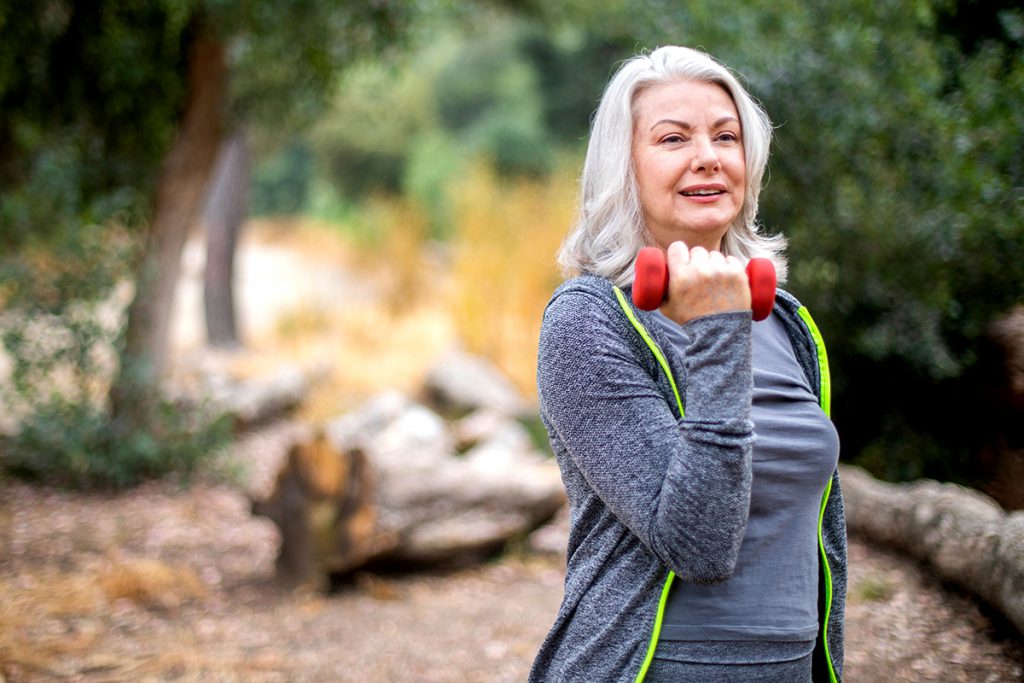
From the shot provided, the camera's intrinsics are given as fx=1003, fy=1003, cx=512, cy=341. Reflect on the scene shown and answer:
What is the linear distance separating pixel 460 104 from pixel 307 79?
65.1ft

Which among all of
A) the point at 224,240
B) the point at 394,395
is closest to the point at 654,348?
the point at 394,395

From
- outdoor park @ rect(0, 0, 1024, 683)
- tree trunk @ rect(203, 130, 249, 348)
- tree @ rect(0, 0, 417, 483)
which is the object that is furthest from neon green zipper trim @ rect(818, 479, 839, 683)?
tree trunk @ rect(203, 130, 249, 348)

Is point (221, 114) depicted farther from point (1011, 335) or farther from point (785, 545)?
point (785, 545)

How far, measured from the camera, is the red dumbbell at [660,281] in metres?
1.46

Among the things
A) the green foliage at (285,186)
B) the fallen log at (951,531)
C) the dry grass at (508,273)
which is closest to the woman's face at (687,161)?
the fallen log at (951,531)

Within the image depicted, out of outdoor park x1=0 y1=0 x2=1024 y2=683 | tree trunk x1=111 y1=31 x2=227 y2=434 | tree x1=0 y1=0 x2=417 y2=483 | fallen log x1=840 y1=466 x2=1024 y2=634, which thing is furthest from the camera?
tree trunk x1=111 y1=31 x2=227 y2=434

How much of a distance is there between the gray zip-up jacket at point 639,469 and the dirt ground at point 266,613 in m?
1.62

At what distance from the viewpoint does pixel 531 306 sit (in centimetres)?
1015

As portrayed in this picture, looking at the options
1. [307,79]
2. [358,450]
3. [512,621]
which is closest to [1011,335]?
[512,621]

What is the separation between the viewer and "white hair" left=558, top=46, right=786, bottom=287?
1.72 m

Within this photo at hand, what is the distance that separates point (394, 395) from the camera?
392 inches

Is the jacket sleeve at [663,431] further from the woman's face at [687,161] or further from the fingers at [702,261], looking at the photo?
the woman's face at [687,161]

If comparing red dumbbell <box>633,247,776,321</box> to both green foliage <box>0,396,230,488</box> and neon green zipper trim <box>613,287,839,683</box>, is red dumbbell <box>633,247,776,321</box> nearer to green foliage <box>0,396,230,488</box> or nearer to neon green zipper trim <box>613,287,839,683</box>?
neon green zipper trim <box>613,287,839,683</box>

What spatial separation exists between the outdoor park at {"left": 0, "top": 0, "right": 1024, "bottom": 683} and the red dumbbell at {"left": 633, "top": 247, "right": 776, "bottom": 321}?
73 cm
